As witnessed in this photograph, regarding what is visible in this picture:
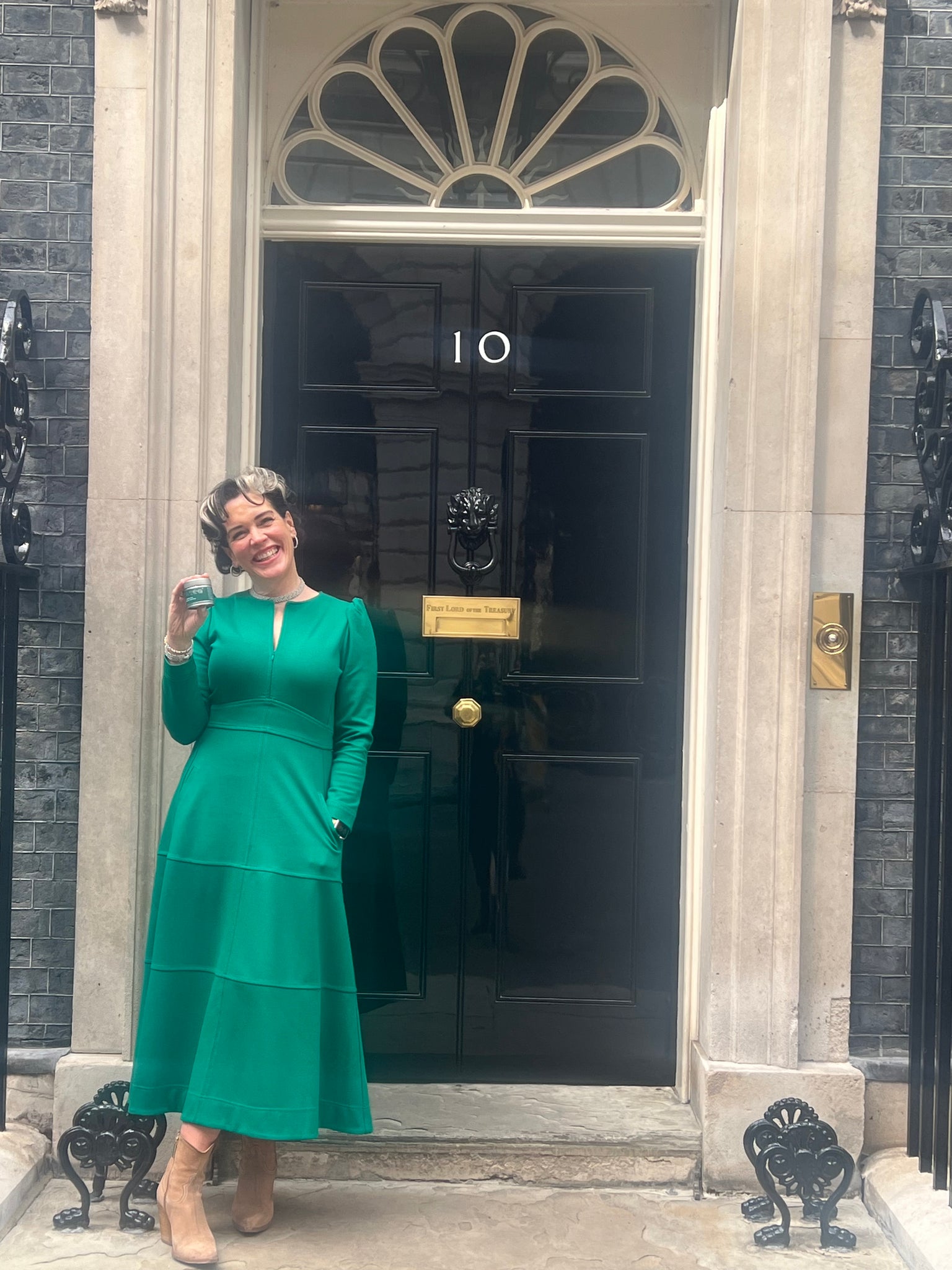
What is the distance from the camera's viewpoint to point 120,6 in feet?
12.1

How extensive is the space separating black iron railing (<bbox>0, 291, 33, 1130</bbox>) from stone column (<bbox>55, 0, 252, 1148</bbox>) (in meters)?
0.20

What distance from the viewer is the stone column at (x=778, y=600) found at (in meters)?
3.72

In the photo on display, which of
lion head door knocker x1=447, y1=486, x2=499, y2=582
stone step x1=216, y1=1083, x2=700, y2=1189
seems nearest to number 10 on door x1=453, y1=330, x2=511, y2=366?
lion head door knocker x1=447, y1=486, x2=499, y2=582

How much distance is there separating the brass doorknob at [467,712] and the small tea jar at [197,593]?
Answer: 125 centimetres

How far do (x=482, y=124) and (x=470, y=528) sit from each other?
53.3 inches

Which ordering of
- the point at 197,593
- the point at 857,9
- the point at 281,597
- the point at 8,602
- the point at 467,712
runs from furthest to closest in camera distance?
the point at 467,712 → the point at 857,9 → the point at 8,602 → the point at 281,597 → the point at 197,593

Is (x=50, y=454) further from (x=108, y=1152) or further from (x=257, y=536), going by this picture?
(x=108, y=1152)

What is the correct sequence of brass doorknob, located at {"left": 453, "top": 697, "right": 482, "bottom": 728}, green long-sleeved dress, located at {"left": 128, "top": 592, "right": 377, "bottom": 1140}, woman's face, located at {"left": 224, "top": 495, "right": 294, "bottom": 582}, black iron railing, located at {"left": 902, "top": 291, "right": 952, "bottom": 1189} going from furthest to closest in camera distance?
1. brass doorknob, located at {"left": 453, "top": 697, "right": 482, "bottom": 728}
2. black iron railing, located at {"left": 902, "top": 291, "right": 952, "bottom": 1189}
3. woman's face, located at {"left": 224, "top": 495, "right": 294, "bottom": 582}
4. green long-sleeved dress, located at {"left": 128, "top": 592, "right": 377, "bottom": 1140}

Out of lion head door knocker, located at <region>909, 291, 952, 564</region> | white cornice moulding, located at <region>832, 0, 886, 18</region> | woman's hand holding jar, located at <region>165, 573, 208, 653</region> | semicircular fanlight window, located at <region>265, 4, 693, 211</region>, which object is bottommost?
woman's hand holding jar, located at <region>165, 573, 208, 653</region>

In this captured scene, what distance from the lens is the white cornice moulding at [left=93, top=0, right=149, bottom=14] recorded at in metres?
3.68

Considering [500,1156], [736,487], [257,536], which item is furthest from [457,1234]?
[736,487]

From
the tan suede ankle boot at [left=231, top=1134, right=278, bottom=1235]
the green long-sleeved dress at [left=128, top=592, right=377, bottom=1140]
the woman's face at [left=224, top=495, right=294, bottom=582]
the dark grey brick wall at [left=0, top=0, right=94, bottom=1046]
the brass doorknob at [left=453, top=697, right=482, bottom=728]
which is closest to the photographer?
the green long-sleeved dress at [left=128, top=592, right=377, bottom=1140]

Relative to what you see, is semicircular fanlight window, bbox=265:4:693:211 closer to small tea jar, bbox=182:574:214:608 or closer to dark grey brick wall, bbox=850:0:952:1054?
dark grey brick wall, bbox=850:0:952:1054

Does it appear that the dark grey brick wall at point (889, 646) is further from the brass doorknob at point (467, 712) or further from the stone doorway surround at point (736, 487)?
the brass doorknob at point (467, 712)
